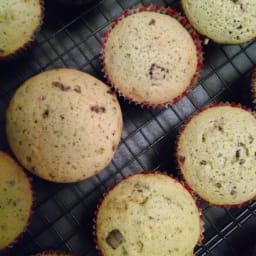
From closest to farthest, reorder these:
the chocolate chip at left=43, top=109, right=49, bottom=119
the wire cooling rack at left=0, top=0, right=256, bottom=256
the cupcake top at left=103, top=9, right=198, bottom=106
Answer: the chocolate chip at left=43, top=109, right=49, bottom=119
the cupcake top at left=103, top=9, right=198, bottom=106
the wire cooling rack at left=0, top=0, right=256, bottom=256

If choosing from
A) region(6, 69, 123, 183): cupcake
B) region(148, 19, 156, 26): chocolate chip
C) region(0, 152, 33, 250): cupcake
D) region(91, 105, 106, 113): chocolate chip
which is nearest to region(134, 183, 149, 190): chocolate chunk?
region(6, 69, 123, 183): cupcake

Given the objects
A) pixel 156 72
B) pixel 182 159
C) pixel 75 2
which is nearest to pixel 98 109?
pixel 156 72

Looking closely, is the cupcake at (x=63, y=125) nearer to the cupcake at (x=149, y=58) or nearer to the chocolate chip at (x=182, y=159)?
the cupcake at (x=149, y=58)

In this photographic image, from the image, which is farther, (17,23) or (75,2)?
(75,2)

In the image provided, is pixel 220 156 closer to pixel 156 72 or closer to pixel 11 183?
pixel 156 72

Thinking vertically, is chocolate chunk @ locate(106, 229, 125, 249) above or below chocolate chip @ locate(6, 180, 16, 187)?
below

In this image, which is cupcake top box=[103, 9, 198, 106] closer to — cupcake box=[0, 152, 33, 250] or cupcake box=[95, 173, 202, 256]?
cupcake box=[95, 173, 202, 256]
